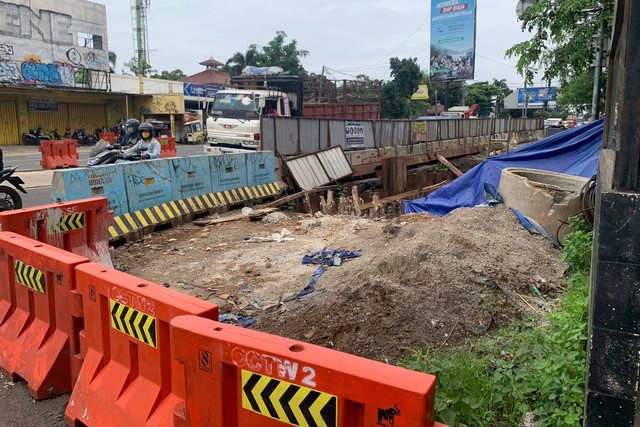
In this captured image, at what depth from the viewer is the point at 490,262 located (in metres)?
6.27

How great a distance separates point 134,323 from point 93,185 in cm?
581

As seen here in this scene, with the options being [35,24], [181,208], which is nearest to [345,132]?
[181,208]

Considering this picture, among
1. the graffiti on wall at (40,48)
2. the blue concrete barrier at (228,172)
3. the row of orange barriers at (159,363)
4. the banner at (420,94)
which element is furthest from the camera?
the banner at (420,94)

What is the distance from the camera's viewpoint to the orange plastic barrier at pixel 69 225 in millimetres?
5734

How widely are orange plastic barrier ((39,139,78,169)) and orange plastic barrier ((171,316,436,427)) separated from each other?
1900 centimetres

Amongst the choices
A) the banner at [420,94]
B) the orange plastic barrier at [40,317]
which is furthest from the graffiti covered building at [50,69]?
the banner at [420,94]

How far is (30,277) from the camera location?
4352 millimetres

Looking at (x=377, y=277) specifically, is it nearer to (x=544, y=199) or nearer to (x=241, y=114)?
(x=544, y=199)

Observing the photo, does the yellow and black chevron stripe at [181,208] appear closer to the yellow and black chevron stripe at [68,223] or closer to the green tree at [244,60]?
the yellow and black chevron stripe at [68,223]

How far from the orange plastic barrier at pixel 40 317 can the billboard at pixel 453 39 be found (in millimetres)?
42820

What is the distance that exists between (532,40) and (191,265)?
33.4ft

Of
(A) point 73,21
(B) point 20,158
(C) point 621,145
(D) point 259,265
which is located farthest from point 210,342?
(A) point 73,21

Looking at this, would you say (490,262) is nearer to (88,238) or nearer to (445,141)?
(88,238)

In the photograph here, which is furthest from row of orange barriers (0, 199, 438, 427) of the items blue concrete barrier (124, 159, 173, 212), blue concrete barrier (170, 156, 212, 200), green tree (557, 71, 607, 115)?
green tree (557, 71, 607, 115)
